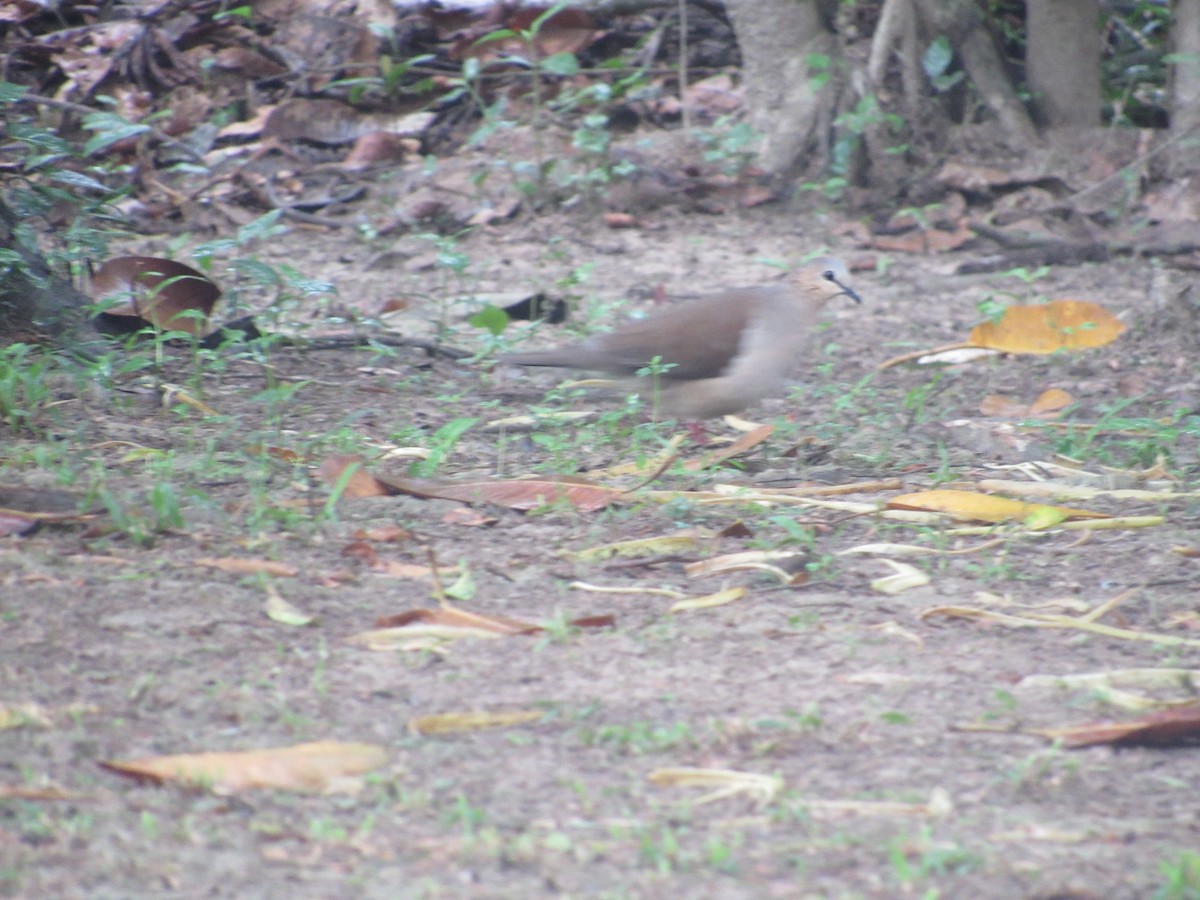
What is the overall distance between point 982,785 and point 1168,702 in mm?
550

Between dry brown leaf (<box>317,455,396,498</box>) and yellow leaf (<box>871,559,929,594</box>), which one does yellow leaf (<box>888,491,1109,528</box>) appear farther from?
dry brown leaf (<box>317,455,396,498</box>)

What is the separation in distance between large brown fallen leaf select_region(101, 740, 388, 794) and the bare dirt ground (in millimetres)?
28

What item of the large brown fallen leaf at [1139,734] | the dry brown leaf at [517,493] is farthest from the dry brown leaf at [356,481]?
the large brown fallen leaf at [1139,734]

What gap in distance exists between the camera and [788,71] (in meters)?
8.58

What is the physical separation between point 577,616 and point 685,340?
244cm

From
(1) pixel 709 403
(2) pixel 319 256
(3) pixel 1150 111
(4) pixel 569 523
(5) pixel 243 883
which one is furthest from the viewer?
(3) pixel 1150 111

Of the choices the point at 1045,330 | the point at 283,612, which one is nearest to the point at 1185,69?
the point at 1045,330

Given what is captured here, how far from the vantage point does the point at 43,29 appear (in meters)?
10.4

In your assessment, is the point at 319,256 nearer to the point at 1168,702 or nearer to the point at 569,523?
the point at 569,523

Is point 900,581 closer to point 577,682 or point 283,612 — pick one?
point 577,682

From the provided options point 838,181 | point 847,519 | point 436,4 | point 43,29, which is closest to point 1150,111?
point 838,181

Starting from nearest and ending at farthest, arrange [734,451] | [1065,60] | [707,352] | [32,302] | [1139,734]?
1. [1139,734]
2. [734,451]
3. [32,302]
4. [707,352]
5. [1065,60]

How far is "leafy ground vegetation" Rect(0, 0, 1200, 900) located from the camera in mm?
2156

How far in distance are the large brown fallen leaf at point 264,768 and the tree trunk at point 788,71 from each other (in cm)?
676
